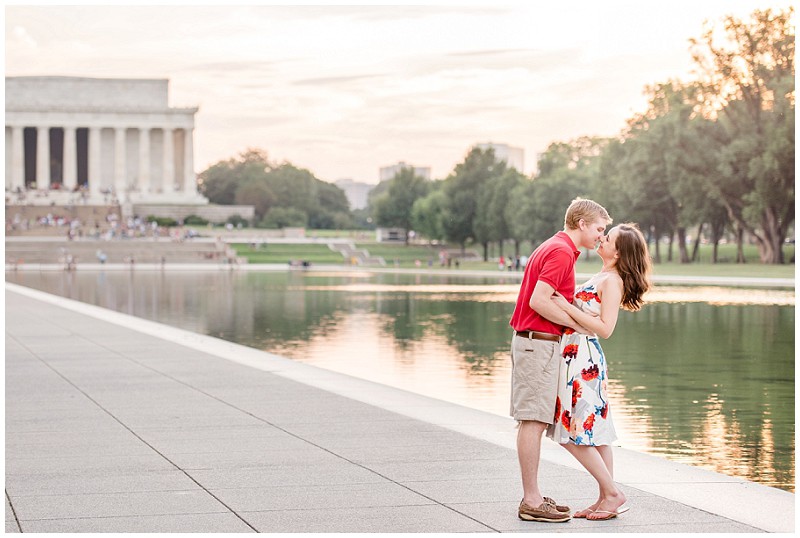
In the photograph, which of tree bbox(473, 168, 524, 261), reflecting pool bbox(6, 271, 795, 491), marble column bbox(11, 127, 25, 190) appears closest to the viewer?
reflecting pool bbox(6, 271, 795, 491)

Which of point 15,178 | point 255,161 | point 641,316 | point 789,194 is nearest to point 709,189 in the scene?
point 789,194

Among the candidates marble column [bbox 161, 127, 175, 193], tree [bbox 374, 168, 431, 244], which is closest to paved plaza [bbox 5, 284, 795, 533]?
tree [bbox 374, 168, 431, 244]

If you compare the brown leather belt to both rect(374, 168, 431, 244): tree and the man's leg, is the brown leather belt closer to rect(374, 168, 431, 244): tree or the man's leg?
the man's leg

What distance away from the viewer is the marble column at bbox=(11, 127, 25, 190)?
456ft

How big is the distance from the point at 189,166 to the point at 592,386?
135637 mm

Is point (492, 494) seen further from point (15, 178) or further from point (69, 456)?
point (15, 178)

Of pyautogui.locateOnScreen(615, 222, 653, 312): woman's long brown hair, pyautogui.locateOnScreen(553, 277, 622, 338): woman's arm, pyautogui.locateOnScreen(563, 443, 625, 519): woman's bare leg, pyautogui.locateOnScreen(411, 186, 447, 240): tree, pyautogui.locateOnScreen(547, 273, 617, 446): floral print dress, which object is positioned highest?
pyautogui.locateOnScreen(411, 186, 447, 240): tree

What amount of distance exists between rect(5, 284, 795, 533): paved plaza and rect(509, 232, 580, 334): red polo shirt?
3.96 feet

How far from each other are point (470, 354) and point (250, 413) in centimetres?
896

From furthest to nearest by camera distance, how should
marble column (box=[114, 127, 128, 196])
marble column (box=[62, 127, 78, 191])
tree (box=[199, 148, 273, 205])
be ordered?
1. tree (box=[199, 148, 273, 205])
2. marble column (box=[62, 127, 78, 191])
3. marble column (box=[114, 127, 128, 196])

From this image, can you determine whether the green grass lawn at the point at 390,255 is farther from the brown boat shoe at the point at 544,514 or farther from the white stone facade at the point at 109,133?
the brown boat shoe at the point at 544,514

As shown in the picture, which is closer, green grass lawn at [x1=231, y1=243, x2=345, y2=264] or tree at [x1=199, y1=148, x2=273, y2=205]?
green grass lawn at [x1=231, y1=243, x2=345, y2=264]

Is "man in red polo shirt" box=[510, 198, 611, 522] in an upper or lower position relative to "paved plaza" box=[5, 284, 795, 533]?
upper

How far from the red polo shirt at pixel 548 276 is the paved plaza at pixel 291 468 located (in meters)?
1.21
